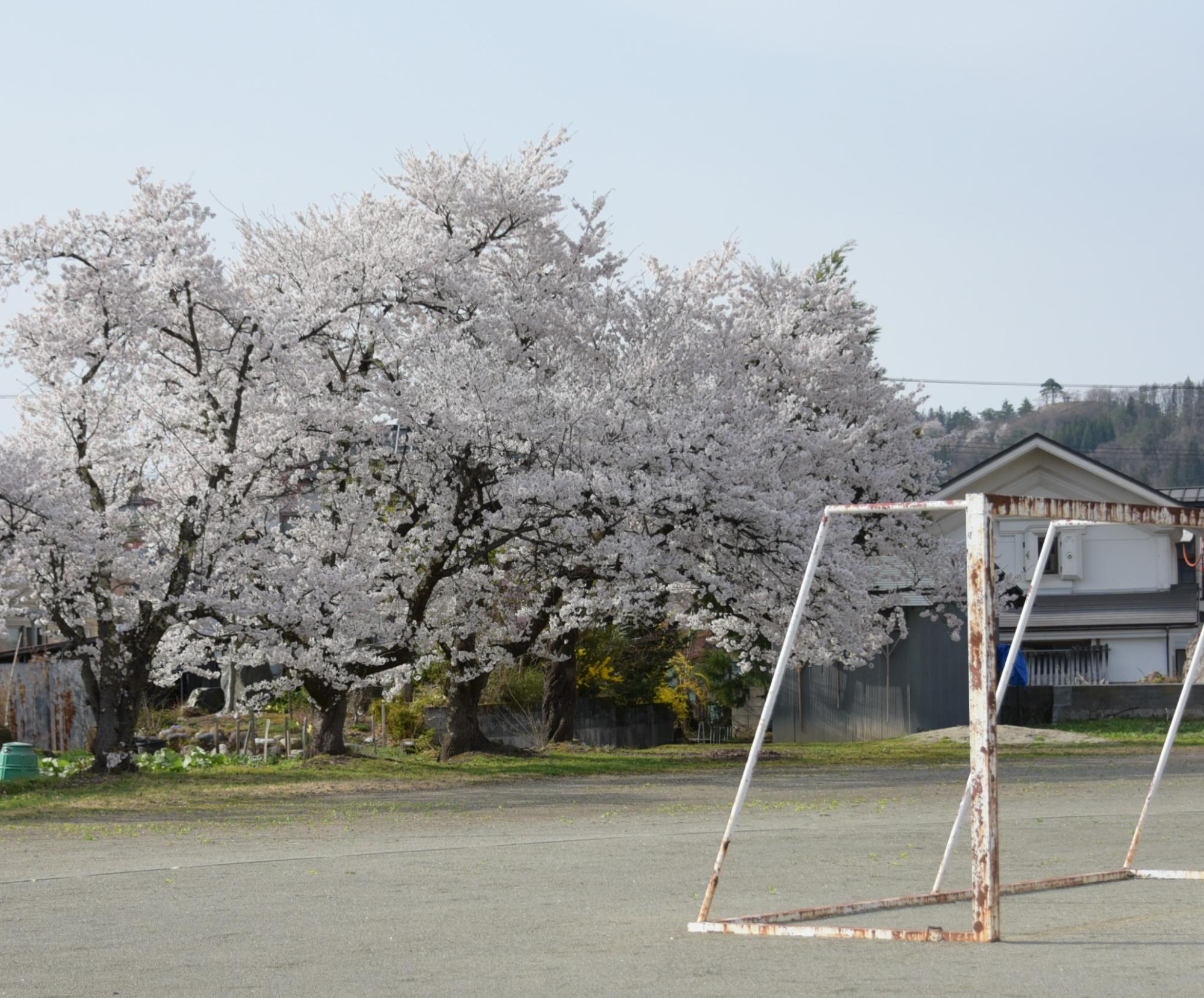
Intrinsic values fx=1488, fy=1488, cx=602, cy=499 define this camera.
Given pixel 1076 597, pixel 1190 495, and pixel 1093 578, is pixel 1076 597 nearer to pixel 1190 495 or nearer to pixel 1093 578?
pixel 1093 578

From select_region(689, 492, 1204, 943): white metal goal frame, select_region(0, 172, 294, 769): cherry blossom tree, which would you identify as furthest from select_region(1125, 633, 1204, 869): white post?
select_region(0, 172, 294, 769): cherry blossom tree

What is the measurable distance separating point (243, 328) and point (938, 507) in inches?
599

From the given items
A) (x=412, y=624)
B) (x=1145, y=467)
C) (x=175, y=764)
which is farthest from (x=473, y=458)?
(x=1145, y=467)

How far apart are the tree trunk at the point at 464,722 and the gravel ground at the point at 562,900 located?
676 centimetres

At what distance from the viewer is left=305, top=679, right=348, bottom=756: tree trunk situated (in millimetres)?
23531

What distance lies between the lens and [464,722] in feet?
81.1

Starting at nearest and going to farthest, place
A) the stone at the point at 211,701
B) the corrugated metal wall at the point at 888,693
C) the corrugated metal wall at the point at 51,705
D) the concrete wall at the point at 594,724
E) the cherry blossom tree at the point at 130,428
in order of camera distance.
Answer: the cherry blossom tree at the point at 130,428 < the corrugated metal wall at the point at 51,705 < the concrete wall at the point at 594,724 < the corrugated metal wall at the point at 888,693 < the stone at the point at 211,701

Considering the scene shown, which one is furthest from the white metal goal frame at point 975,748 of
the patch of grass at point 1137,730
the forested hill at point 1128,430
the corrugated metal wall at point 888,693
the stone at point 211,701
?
the forested hill at point 1128,430

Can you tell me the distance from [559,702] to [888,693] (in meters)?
9.15

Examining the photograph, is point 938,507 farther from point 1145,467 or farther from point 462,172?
point 1145,467

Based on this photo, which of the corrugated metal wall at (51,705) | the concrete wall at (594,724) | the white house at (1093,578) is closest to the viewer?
the corrugated metal wall at (51,705)

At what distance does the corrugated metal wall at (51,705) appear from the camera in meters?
26.2

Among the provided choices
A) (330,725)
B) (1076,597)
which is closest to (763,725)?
(330,725)

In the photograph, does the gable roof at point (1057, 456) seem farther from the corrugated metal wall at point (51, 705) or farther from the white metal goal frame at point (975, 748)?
the white metal goal frame at point (975, 748)
